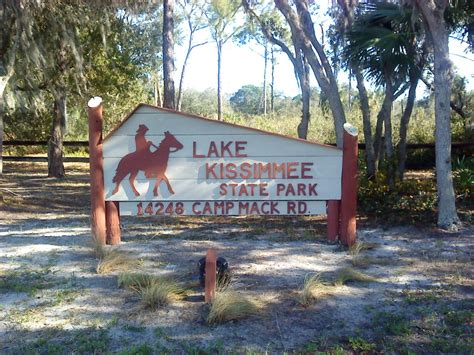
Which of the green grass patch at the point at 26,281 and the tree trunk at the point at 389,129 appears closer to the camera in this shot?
the green grass patch at the point at 26,281

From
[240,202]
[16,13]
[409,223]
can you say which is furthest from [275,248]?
[16,13]

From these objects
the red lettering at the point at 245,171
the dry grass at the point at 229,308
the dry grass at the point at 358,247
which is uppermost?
the red lettering at the point at 245,171

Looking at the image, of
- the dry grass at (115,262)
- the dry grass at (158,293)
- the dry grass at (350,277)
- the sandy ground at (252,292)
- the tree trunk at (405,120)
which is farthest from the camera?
the tree trunk at (405,120)

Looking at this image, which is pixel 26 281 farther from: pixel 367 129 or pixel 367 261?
pixel 367 129

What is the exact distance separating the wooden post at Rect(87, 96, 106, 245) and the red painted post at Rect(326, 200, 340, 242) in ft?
9.34

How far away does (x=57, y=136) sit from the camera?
1545 centimetres

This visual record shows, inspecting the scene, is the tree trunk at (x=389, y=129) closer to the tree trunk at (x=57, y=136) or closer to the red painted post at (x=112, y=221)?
the red painted post at (x=112, y=221)

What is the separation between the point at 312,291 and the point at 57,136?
12.3 metres

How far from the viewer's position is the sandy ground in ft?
13.3

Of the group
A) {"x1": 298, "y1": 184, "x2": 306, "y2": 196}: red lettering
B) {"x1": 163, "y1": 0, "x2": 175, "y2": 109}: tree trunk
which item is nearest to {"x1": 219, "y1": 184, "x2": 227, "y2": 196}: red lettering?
{"x1": 298, "y1": 184, "x2": 306, "y2": 196}: red lettering

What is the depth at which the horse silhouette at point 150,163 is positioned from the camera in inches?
258

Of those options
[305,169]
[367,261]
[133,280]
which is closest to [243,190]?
[305,169]

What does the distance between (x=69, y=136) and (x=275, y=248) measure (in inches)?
904

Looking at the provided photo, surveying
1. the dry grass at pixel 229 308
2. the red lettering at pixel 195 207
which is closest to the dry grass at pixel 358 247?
the red lettering at pixel 195 207
